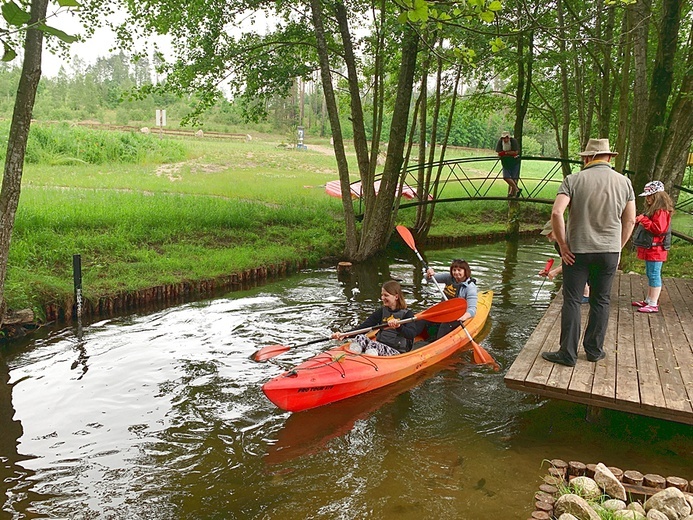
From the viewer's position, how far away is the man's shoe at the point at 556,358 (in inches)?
189

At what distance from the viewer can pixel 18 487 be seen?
14.1 feet

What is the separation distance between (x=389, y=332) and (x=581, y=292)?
2312mm

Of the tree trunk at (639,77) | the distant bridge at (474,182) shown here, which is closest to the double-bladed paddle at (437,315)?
the distant bridge at (474,182)

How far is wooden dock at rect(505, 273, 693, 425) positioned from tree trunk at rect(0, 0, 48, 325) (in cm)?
547

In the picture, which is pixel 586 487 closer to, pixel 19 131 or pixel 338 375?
pixel 338 375

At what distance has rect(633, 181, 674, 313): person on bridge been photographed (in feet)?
20.9

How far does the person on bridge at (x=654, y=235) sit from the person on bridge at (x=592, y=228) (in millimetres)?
2013

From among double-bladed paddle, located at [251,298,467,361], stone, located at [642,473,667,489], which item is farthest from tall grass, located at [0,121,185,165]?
stone, located at [642,473,667,489]

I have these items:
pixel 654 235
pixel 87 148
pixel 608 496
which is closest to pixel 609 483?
pixel 608 496

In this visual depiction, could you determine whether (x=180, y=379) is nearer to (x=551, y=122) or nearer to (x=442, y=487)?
(x=442, y=487)

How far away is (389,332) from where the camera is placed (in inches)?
251

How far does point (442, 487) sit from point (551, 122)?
58.9ft

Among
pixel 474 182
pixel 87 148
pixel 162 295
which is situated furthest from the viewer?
pixel 474 182

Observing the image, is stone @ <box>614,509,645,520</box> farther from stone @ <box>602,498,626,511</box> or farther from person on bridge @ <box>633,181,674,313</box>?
person on bridge @ <box>633,181,674,313</box>
